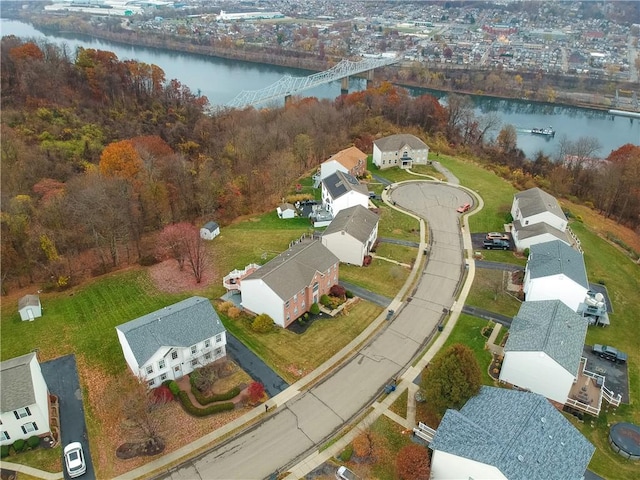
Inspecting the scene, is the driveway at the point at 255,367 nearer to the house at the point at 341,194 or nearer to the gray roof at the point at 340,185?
the house at the point at 341,194

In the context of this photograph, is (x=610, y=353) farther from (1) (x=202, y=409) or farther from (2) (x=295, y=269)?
(1) (x=202, y=409)

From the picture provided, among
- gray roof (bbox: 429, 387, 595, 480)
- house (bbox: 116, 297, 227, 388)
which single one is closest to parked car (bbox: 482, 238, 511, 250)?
gray roof (bbox: 429, 387, 595, 480)

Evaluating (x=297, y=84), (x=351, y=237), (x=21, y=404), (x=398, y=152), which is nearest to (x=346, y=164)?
(x=398, y=152)

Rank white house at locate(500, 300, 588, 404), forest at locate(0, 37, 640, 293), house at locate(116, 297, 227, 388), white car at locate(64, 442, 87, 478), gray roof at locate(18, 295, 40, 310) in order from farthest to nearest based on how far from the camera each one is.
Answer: forest at locate(0, 37, 640, 293), gray roof at locate(18, 295, 40, 310), house at locate(116, 297, 227, 388), white house at locate(500, 300, 588, 404), white car at locate(64, 442, 87, 478)

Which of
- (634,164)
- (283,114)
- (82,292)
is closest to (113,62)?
(283,114)

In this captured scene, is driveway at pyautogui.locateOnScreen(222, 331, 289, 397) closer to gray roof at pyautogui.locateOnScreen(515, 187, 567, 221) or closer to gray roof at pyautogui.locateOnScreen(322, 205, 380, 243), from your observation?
gray roof at pyautogui.locateOnScreen(322, 205, 380, 243)

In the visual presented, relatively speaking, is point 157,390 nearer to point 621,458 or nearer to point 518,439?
point 518,439
